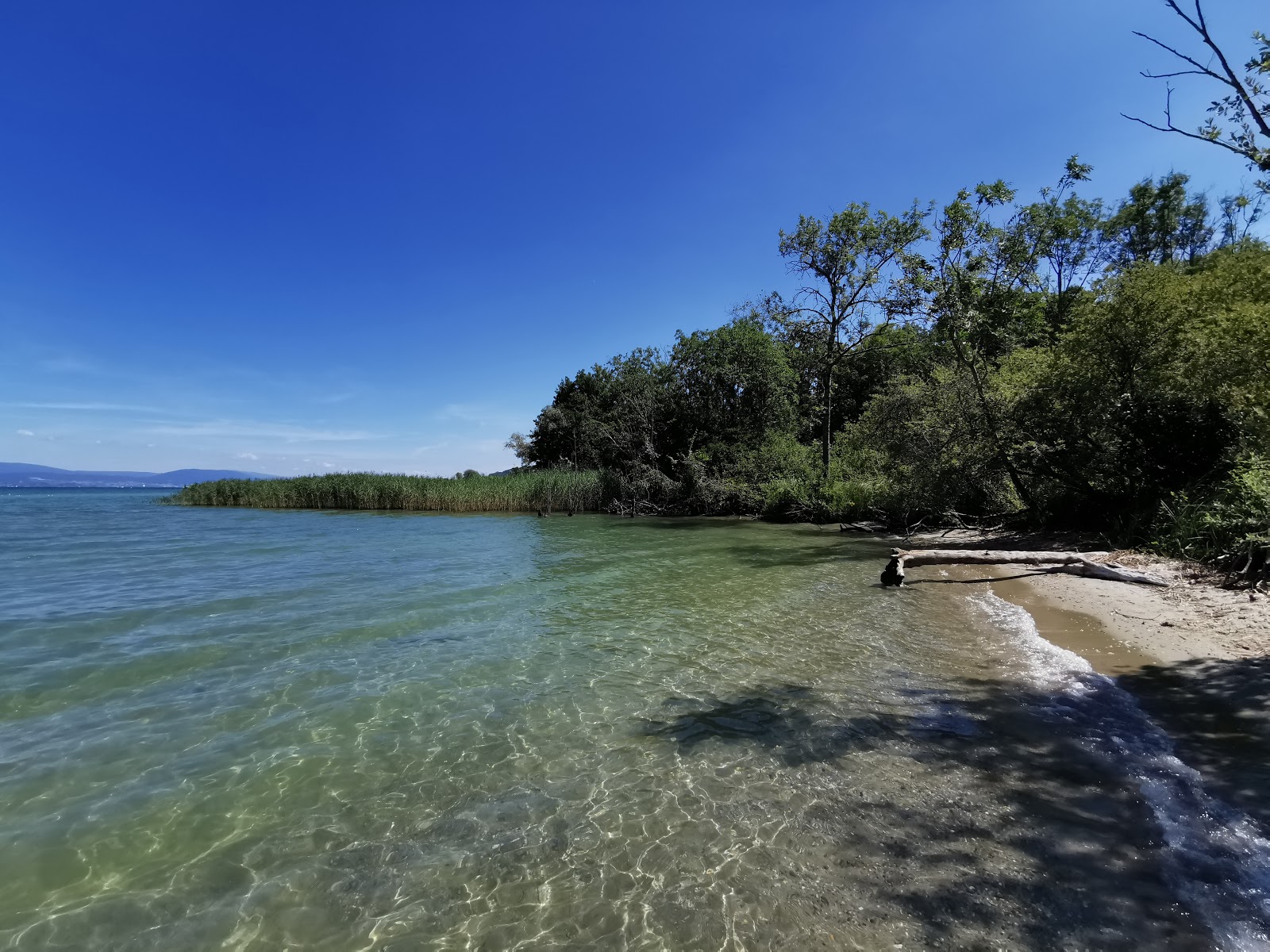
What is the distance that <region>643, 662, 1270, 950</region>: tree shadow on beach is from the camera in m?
3.10

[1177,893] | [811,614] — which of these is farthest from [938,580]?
[1177,893]

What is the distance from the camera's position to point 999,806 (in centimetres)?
418

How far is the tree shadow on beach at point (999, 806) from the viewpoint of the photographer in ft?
10.2

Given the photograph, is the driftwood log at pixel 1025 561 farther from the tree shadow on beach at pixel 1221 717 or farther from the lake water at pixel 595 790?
the tree shadow on beach at pixel 1221 717

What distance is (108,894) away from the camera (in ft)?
12.0

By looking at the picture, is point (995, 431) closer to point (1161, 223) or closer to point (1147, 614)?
point (1147, 614)

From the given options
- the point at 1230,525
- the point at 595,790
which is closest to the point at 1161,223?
the point at 1230,525

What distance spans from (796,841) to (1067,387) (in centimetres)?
1577

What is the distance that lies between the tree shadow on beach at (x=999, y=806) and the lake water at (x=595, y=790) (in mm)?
24

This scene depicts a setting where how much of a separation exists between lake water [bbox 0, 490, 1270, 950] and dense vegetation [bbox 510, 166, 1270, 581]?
6947 mm

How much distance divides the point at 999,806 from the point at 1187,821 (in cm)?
107

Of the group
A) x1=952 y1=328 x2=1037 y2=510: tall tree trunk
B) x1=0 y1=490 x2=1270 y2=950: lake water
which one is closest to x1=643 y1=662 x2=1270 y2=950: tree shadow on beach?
x1=0 y1=490 x2=1270 y2=950: lake water

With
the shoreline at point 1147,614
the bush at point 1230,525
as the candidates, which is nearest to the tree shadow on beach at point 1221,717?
the shoreline at point 1147,614

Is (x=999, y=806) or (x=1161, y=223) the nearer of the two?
(x=999, y=806)
